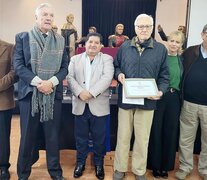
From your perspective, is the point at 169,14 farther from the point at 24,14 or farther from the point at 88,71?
the point at 88,71

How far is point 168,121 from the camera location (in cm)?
221

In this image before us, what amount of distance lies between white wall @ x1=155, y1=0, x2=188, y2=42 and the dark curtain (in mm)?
223

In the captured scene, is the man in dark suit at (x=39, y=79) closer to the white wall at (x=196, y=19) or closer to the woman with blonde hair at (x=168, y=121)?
the woman with blonde hair at (x=168, y=121)

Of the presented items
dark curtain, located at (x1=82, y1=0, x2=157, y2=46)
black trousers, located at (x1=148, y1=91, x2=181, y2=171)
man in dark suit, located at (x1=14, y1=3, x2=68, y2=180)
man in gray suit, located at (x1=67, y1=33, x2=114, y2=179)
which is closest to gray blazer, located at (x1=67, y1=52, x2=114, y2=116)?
man in gray suit, located at (x1=67, y1=33, x2=114, y2=179)

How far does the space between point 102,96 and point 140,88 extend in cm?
36

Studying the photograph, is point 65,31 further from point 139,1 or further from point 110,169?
point 110,169

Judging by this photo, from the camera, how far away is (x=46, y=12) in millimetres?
1877

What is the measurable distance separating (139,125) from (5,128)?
1.08 meters

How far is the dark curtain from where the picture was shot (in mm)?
7594

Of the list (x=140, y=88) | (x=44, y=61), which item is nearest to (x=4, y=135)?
(x=44, y=61)

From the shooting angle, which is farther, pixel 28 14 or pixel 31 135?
pixel 28 14

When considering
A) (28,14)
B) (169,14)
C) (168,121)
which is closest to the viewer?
(168,121)

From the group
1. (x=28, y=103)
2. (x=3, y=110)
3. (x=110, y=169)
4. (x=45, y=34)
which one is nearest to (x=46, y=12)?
(x=45, y=34)

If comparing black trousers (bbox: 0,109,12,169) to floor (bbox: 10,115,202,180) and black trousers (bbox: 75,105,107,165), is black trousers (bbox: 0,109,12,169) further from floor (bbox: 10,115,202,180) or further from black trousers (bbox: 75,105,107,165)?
black trousers (bbox: 75,105,107,165)
